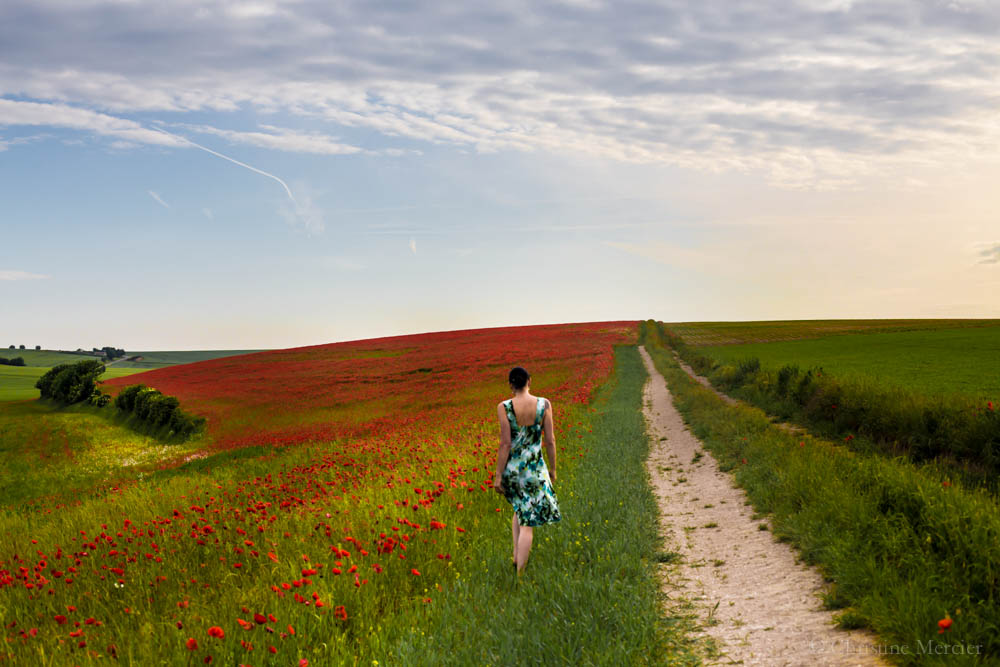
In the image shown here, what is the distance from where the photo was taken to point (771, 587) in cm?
654

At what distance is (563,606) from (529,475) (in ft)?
4.43

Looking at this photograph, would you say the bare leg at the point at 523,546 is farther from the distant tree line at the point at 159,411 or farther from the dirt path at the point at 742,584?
the distant tree line at the point at 159,411

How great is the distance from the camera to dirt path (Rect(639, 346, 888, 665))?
5023mm

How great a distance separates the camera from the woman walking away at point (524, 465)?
6.23m

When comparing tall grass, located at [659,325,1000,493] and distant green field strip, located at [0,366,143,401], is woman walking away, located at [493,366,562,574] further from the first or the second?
distant green field strip, located at [0,366,143,401]

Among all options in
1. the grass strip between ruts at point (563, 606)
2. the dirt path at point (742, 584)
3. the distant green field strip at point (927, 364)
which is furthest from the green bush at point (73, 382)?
the distant green field strip at point (927, 364)

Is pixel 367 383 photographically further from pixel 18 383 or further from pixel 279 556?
pixel 18 383

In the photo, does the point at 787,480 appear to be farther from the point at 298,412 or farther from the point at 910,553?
the point at 298,412

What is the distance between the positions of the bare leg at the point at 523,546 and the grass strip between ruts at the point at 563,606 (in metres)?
0.15

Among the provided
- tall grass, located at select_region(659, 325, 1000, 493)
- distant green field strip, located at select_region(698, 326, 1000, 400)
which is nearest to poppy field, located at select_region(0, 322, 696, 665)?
tall grass, located at select_region(659, 325, 1000, 493)

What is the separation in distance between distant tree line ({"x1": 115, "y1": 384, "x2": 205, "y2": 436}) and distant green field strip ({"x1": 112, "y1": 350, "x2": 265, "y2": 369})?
9232 cm

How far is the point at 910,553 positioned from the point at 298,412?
31.6 m

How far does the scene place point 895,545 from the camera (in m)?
6.54

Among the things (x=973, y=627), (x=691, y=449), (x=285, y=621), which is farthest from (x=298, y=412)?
(x=973, y=627)
